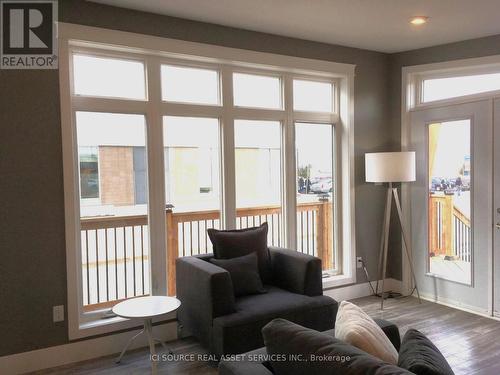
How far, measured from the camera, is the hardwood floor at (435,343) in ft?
9.88

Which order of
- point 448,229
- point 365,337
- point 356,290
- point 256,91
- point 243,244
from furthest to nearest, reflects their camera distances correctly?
point 356,290 → point 448,229 → point 256,91 → point 243,244 → point 365,337

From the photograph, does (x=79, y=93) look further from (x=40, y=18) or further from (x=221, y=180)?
(x=221, y=180)

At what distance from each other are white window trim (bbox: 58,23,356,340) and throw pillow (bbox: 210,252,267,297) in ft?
2.04

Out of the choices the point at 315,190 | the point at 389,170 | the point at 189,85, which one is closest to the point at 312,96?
the point at 315,190

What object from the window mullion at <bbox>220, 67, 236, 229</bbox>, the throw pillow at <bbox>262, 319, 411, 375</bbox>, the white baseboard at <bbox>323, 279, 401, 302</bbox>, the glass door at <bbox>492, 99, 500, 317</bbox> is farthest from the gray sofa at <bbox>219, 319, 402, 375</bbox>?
the glass door at <bbox>492, 99, 500, 317</bbox>

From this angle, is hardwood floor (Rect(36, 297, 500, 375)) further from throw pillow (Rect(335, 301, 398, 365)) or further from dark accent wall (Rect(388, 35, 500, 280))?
throw pillow (Rect(335, 301, 398, 365))

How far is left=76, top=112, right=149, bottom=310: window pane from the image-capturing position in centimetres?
334

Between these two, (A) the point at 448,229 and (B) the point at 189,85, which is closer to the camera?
(B) the point at 189,85

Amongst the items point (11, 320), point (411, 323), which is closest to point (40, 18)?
point (11, 320)

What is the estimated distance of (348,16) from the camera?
350 centimetres

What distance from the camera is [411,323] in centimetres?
383

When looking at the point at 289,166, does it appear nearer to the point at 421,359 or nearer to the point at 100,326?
the point at 100,326

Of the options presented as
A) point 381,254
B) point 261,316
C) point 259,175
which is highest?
point 259,175

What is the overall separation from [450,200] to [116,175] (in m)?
3.26
